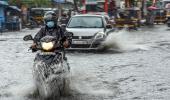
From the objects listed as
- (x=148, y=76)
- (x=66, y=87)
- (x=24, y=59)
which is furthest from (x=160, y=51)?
(x=66, y=87)

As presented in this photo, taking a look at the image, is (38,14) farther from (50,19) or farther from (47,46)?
(47,46)

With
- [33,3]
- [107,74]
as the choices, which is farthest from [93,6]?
[107,74]

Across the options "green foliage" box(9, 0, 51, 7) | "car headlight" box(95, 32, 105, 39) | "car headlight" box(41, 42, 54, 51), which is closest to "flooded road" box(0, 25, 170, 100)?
"car headlight" box(95, 32, 105, 39)

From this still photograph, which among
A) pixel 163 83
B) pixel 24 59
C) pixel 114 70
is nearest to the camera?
pixel 163 83

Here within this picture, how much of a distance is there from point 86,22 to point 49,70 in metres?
12.7

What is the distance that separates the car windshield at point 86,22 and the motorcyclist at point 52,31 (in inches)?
452

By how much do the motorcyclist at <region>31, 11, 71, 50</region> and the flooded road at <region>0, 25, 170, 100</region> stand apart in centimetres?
104

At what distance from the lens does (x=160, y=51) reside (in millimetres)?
21922

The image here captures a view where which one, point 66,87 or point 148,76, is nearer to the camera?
point 66,87

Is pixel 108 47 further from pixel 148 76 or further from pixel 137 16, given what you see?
pixel 137 16

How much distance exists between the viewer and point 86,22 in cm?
2259

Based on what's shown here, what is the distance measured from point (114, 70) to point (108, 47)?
22.7ft

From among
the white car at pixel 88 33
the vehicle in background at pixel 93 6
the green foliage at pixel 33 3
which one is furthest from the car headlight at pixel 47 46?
the green foliage at pixel 33 3

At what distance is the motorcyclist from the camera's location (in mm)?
10557
